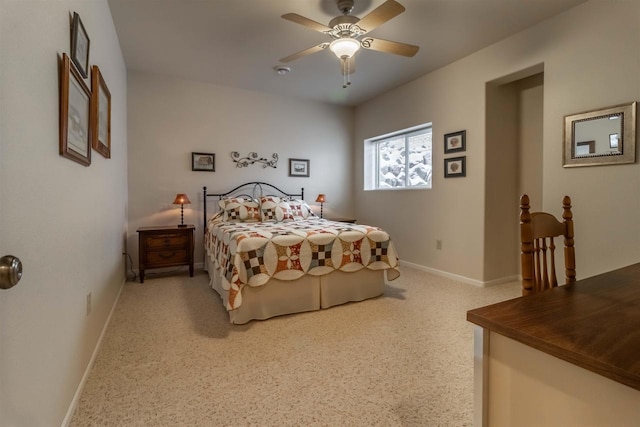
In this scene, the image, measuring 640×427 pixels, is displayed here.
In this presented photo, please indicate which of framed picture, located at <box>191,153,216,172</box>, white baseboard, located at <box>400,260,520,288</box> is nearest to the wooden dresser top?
white baseboard, located at <box>400,260,520,288</box>

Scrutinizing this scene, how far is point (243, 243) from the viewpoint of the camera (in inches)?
101

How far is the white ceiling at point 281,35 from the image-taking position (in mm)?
2676

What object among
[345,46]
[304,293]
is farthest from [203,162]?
[345,46]

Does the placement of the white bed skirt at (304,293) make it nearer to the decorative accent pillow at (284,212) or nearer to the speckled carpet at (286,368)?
the speckled carpet at (286,368)

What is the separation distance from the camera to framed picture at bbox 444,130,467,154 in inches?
147

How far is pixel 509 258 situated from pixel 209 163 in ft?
13.5

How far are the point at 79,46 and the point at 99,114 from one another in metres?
0.67

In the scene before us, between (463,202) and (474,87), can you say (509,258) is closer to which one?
(463,202)

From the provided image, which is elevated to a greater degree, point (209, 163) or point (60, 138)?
point (209, 163)

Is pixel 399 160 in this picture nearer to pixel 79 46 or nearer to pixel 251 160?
pixel 251 160

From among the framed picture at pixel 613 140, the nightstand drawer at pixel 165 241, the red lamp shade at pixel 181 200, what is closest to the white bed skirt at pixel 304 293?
the nightstand drawer at pixel 165 241

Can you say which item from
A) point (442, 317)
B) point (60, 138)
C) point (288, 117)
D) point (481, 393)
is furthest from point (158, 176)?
point (481, 393)

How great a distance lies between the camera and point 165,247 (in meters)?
3.85

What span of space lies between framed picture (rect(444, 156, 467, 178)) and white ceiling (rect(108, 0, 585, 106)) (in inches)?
46.5
